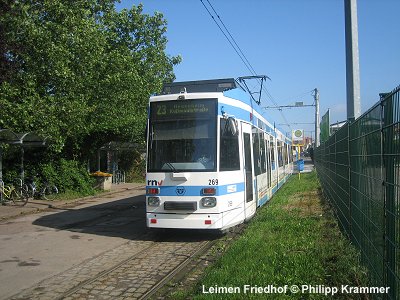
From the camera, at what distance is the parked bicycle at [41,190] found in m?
19.4

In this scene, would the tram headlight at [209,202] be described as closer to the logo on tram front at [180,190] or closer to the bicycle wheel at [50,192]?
the logo on tram front at [180,190]

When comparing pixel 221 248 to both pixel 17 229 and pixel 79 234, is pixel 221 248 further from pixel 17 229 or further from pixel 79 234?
pixel 17 229

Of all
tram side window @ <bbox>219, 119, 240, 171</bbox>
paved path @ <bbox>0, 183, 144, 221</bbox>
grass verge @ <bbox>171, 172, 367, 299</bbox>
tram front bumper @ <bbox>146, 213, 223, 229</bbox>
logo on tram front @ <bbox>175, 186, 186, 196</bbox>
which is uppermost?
tram side window @ <bbox>219, 119, 240, 171</bbox>

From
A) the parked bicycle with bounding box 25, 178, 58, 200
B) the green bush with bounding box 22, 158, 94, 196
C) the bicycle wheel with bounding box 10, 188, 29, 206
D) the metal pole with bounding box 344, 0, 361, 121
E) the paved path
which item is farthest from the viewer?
the green bush with bounding box 22, 158, 94, 196

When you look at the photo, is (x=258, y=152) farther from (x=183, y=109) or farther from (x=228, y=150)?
(x=183, y=109)

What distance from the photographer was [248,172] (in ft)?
36.1

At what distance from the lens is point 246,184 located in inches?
423

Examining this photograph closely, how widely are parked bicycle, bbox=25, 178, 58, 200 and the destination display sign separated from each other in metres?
11.6

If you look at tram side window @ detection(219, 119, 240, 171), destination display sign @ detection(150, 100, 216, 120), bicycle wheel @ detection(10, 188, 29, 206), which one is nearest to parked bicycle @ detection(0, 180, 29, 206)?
bicycle wheel @ detection(10, 188, 29, 206)

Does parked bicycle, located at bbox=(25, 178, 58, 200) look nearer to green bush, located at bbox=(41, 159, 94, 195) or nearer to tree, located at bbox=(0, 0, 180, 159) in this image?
green bush, located at bbox=(41, 159, 94, 195)

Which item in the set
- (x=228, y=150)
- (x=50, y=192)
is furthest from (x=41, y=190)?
(x=228, y=150)

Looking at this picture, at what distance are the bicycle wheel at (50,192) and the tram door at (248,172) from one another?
38.8 feet

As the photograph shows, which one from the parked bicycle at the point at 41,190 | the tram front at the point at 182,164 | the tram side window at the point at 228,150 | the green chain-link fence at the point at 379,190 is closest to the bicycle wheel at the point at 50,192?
the parked bicycle at the point at 41,190

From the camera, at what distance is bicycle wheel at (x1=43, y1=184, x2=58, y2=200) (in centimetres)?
1995
